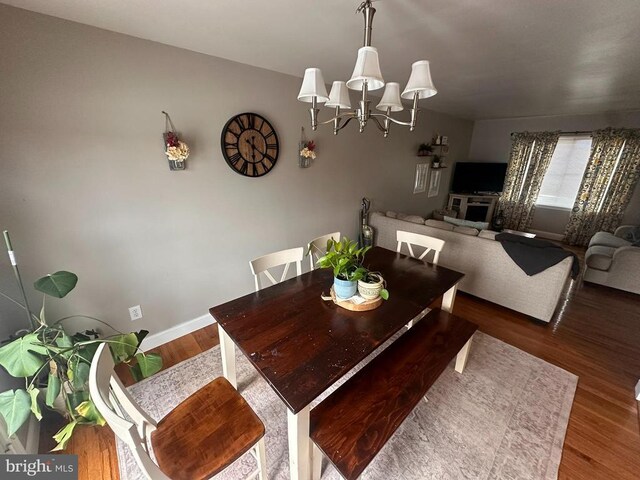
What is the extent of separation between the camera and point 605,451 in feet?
Answer: 4.49

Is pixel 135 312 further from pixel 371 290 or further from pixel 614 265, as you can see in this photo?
pixel 614 265

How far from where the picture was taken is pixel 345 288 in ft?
4.51

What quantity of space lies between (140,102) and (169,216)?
2.60 ft

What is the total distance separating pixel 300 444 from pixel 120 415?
67 centimetres

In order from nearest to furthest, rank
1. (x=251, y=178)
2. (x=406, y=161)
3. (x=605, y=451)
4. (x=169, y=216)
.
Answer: (x=605, y=451)
(x=169, y=216)
(x=251, y=178)
(x=406, y=161)

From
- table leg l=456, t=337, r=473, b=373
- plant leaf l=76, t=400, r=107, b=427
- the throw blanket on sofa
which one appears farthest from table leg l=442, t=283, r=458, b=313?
plant leaf l=76, t=400, r=107, b=427

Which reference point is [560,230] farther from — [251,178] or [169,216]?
[169,216]

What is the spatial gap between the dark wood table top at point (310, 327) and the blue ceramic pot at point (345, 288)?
3.4 inches

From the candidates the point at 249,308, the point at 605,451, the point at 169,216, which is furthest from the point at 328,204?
the point at 605,451

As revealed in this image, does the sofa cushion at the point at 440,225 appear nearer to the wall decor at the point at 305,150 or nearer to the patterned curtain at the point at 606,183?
the wall decor at the point at 305,150

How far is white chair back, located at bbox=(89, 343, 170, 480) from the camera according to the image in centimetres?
71

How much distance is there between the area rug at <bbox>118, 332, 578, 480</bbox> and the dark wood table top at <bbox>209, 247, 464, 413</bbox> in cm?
72

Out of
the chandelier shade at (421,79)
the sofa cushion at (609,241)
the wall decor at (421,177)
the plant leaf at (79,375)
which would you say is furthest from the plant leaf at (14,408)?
the sofa cushion at (609,241)

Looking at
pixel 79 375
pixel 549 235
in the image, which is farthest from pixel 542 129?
pixel 79 375
